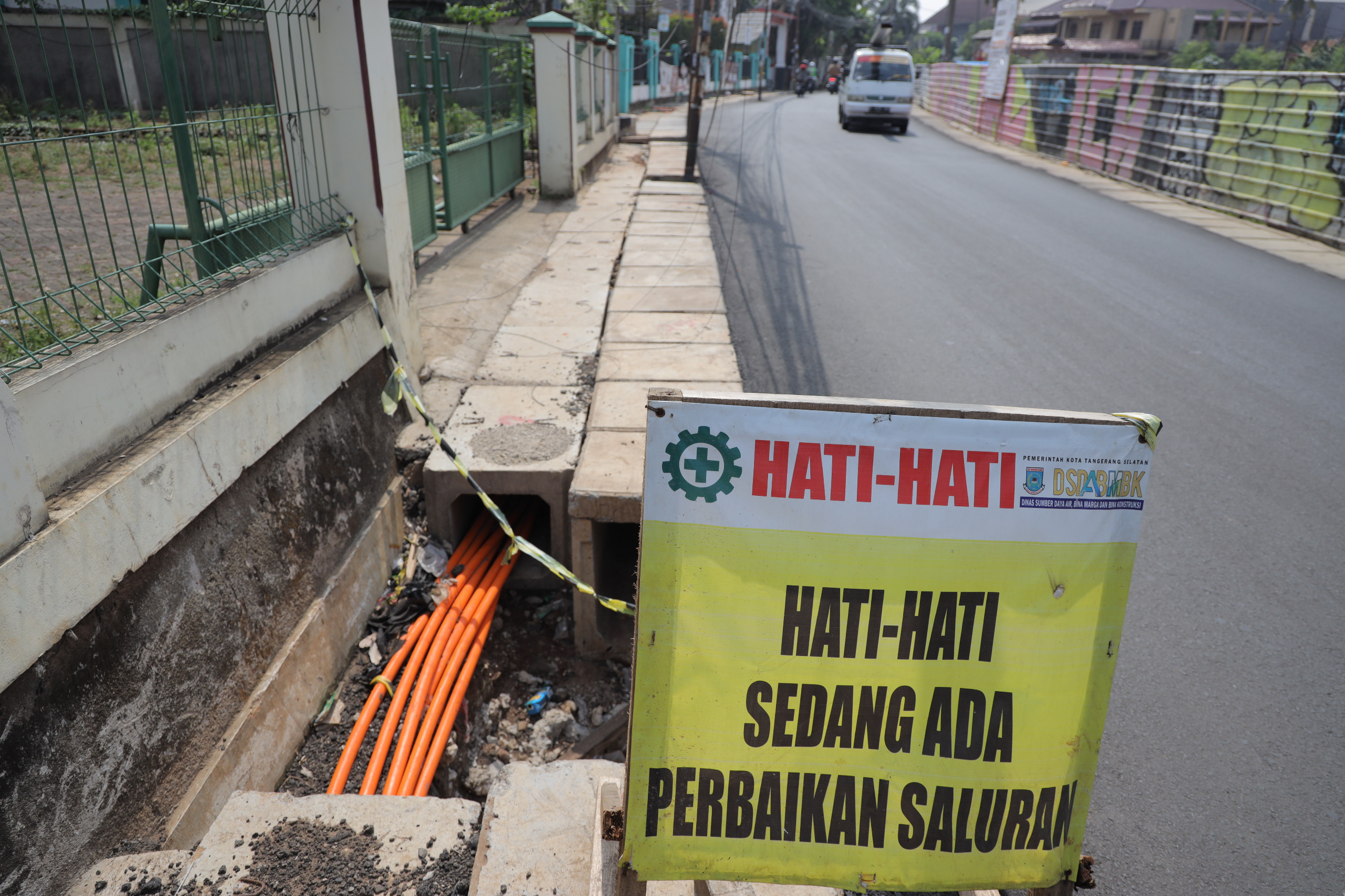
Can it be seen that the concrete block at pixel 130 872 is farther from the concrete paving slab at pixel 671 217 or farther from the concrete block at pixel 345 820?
the concrete paving slab at pixel 671 217

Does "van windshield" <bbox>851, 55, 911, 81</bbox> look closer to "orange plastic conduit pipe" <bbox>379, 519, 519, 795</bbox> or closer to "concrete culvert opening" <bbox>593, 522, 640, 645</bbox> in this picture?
"concrete culvert opening" <bbox>593, 522, 640, 645</bbox>

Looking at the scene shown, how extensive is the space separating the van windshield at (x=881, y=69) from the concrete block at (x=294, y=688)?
22.1 m

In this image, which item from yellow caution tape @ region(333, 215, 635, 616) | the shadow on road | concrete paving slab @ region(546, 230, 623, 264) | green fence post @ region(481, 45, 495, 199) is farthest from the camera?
green fence post @ region(481, 45, 495, 199)

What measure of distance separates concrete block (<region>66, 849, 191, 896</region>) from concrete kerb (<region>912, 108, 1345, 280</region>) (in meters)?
11.7

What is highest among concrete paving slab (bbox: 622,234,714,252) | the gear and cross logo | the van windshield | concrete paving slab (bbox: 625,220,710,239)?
the van windshield

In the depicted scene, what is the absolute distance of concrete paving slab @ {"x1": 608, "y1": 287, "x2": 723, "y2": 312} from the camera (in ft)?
24.3

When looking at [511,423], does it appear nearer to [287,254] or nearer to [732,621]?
[287,254]

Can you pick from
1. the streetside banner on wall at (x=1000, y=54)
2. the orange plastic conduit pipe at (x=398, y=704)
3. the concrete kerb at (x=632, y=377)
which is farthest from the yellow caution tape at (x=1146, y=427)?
the streetside banner on wall at (x=1000, y=54)

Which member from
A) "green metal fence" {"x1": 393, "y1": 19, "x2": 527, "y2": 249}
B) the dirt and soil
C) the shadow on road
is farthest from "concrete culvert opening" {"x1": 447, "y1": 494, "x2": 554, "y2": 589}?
"green metal fence" {"x1": 393, "y1": 19, "x2": 527, "y2": 249}

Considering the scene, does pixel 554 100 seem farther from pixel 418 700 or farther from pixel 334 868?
pixel 334 868

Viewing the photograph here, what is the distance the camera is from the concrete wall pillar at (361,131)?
15.3 feet

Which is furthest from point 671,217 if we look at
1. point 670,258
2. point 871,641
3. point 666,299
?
point 871,641

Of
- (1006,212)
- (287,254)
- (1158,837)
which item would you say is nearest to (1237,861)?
(1158,837)

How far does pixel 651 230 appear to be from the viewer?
10.7 m
